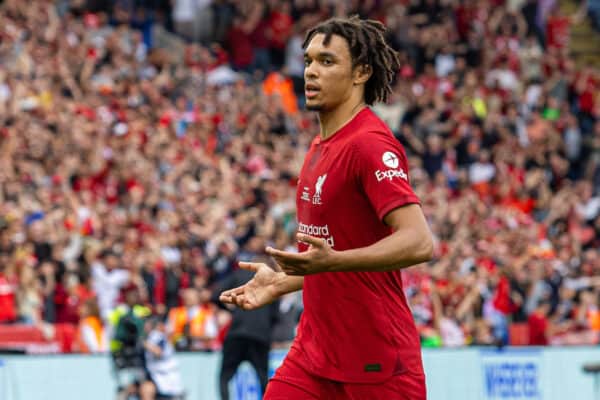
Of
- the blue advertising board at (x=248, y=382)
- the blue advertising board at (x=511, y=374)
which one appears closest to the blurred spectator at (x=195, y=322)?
the blue advertising board at (x=248, y=382)

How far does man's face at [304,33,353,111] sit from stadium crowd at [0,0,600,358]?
8.24 m

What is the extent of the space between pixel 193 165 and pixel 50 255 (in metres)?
3.83

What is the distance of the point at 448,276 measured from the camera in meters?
18.4

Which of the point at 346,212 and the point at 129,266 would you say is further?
the point at 129,266

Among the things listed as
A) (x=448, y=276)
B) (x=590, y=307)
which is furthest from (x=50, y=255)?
(x=590, y=307)

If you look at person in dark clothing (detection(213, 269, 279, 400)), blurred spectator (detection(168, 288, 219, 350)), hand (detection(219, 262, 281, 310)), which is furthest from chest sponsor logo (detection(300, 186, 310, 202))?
blurred spectator (detection(168, 288, 219, 350))

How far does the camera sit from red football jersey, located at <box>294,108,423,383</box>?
5.51 metres

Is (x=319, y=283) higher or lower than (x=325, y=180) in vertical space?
lower

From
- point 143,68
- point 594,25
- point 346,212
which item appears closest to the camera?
point 346,212

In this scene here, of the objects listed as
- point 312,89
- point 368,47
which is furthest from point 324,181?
point 368,47

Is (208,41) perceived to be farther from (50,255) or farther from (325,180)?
(325,180)

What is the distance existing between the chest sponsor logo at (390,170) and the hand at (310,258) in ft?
1.59

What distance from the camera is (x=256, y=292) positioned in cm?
589

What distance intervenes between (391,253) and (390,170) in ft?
1.25
